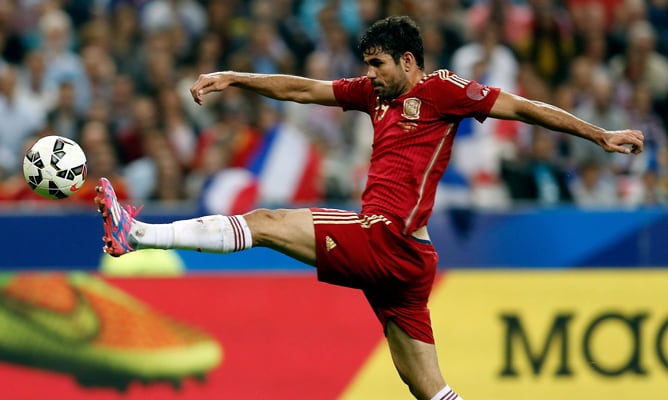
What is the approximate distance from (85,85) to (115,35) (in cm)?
76

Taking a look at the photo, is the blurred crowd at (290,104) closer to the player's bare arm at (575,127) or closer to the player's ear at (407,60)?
the player's ear at (407,60)

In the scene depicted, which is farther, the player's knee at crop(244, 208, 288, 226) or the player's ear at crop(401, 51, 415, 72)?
the player's ear at crop(401, 51, 415, 72)

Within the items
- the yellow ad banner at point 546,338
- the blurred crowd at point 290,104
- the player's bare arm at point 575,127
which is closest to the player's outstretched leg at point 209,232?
the player's bare arm at point 575,127

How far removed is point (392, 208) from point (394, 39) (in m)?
0.92

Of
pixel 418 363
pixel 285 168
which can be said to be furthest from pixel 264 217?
pixel 285 168

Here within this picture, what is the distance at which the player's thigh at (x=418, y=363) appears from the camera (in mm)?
7539

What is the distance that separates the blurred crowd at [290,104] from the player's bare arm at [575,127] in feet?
16.1

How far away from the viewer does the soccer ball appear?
7.20m

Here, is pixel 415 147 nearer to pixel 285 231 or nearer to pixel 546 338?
pixel 285 231

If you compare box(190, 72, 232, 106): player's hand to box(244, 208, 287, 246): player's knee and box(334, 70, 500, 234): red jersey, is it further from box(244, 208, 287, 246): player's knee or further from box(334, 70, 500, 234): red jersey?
box(334, 70, 500, 234): red jersey

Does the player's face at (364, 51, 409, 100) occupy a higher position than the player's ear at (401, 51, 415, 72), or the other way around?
the player's ear at (401, 51, 415, 72)

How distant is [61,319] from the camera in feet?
30.2

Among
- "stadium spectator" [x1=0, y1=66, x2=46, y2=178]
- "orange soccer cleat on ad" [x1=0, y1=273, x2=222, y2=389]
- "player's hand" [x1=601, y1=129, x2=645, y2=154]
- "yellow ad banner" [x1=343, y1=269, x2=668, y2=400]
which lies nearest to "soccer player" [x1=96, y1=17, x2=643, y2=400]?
"player's hand" [x1=601, y1=129, x2=645, y2=154]

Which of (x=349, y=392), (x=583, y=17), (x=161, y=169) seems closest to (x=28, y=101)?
(x=161, y=169)
